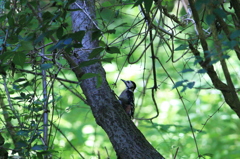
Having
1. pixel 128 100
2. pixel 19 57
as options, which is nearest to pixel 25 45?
pixel 19 57

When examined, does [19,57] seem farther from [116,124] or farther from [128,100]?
[128,100]

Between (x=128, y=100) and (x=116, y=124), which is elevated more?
(x=128, y=100)

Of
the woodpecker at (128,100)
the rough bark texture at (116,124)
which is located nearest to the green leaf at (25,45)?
the rough bark texture at (116,124)

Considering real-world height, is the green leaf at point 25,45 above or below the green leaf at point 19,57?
above

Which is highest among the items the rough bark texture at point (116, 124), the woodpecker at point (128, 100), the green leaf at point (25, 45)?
the woodpecker at point (128, 100)

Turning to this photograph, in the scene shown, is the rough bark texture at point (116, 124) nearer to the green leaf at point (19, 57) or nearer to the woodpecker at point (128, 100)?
the green leaf at point (19, 57)

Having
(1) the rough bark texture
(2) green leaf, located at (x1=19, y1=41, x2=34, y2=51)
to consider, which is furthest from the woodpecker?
(2) green leaf, located at (x1=19, y1=41, x2=34, y2=51)

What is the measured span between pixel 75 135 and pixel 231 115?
2912 mm

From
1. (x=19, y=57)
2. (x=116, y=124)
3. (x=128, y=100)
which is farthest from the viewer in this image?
(x=128, y=100)

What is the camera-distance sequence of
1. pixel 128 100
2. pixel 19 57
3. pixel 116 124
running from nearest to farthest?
pixel 19 57, pixel 116 124, pixel 128 100

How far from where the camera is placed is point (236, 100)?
8.19ft

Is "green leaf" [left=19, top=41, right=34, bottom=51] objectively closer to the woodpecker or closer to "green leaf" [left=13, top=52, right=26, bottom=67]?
"green leaf" [left=13, top=52, right=26, bottom=67]

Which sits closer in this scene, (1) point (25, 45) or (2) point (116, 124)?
(1) point (25, 45)

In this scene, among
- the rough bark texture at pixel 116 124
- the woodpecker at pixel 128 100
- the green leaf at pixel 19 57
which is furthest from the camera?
the woodpecker at pixel 128 100
